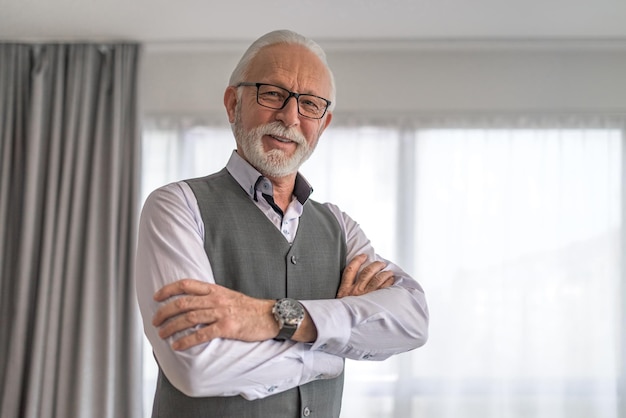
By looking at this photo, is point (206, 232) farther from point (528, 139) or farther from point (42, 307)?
point (528, 139)

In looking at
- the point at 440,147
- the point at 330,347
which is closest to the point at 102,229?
the point at 440,147

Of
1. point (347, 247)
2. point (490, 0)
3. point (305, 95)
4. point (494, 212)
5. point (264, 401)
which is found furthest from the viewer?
point (494, 212)

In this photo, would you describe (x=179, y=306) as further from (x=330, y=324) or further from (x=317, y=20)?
(x=317, y=20)

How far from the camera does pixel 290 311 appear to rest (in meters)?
1.36

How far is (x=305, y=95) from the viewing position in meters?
1.55

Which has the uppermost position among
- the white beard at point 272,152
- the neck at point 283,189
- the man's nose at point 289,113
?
the man's nose at point 289,113

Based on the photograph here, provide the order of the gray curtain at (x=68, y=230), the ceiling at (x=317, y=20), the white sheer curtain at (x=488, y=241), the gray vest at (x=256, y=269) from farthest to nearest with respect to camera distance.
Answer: the white sheer curtain at (x=488, y=241)
the gray curtain at (x=68, y=230)
the ceiling at (x=317, y=20)
the gray vest at (x=256, y=269)

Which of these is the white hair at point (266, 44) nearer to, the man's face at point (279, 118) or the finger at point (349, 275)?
the man's face at point (279, 118)

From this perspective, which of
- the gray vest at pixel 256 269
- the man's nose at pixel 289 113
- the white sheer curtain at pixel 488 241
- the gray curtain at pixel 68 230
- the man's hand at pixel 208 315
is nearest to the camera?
the man's hand at pixel 208 315

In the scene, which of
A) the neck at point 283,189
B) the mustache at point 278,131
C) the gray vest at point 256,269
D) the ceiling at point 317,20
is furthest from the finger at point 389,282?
the ceiling at point 317,20

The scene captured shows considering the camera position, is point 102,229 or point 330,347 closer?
point 330,347

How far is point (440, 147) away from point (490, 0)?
1019 mm

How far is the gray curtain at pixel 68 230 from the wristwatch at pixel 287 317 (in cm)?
269

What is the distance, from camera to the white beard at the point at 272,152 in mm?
1534
